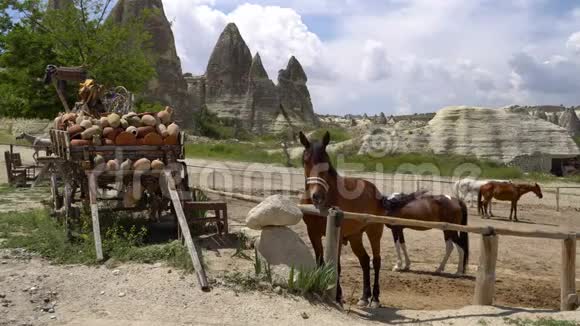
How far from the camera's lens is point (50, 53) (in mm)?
17250

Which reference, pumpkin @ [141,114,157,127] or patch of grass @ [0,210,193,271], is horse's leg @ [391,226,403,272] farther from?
pumpkin @ [141,114,157,127]

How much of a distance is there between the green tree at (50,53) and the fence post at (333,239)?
482 inches

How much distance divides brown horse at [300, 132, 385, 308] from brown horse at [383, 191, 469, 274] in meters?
1.53

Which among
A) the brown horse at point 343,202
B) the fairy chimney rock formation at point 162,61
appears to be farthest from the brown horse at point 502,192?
the fairy chimney rock formation at point 162,61

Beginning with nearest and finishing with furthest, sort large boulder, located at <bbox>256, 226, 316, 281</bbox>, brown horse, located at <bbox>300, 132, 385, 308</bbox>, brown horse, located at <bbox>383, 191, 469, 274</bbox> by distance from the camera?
brown horse, located at <bbox>300, 132, 385, 308</bbox>
large boulder, located at <bbox>256, 226, 316, 281</bbox>
brown horse, located at <bbox>383, 191, 469, 274</bbox>

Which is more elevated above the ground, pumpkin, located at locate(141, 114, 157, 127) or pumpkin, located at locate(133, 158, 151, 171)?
pumpkin, located at locate(141, 114, 157, 127)

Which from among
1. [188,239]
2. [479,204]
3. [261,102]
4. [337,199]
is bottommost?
[479,204]

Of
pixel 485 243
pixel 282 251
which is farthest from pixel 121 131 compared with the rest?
pixel 485 243

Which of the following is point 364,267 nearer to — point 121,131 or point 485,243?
point 485,243

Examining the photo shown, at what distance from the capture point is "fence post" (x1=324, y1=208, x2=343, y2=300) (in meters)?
6.31

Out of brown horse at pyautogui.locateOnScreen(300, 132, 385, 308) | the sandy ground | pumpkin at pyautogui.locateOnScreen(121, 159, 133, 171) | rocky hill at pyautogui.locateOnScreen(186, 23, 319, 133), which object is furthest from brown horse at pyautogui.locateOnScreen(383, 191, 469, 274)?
rocky hill at pyautogui.locateOnScreen(186, 23, 319, 133)

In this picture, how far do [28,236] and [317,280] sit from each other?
15.2ft

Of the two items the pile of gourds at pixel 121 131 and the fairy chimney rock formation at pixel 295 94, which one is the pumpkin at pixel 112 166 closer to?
the pile of gourds at pixel 121 131

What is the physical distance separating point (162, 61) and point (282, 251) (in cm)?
3988
